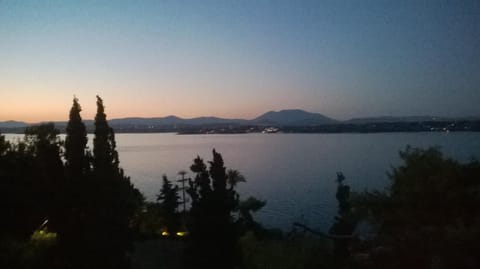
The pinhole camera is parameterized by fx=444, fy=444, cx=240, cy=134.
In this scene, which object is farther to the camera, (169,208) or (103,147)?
(169,208)

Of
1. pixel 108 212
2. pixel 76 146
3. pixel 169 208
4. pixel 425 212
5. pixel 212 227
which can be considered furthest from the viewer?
pixel 169 208

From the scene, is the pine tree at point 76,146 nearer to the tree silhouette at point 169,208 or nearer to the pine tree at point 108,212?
the pine tree at point 108,212

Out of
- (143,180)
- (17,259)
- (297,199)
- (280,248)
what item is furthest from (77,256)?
(143,180)

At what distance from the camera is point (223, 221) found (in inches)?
353

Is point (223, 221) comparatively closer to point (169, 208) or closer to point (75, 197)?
point (75, 197)

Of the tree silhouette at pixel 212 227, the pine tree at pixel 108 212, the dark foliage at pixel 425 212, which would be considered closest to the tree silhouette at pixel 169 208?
the pine tree at pixel 108 212

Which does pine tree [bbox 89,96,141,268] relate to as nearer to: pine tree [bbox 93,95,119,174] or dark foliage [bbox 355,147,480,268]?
pine tree [bbox 93,95,119,174]

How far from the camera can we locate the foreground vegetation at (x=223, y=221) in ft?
22.4

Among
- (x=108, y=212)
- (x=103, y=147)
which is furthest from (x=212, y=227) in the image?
(x=103, y=147)

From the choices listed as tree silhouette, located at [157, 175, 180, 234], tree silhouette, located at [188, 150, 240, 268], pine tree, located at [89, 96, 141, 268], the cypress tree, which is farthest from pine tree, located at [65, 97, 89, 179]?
tree silhouette, located at [157, 175, 180, 234]

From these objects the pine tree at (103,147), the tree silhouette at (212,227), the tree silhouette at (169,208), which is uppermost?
the pine tree at (103,147)

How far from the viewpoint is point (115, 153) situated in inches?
398

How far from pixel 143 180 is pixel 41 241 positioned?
54844 millimetres

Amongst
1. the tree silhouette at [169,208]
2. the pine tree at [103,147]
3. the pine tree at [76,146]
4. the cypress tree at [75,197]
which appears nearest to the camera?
the cypress tree at [75,197]
